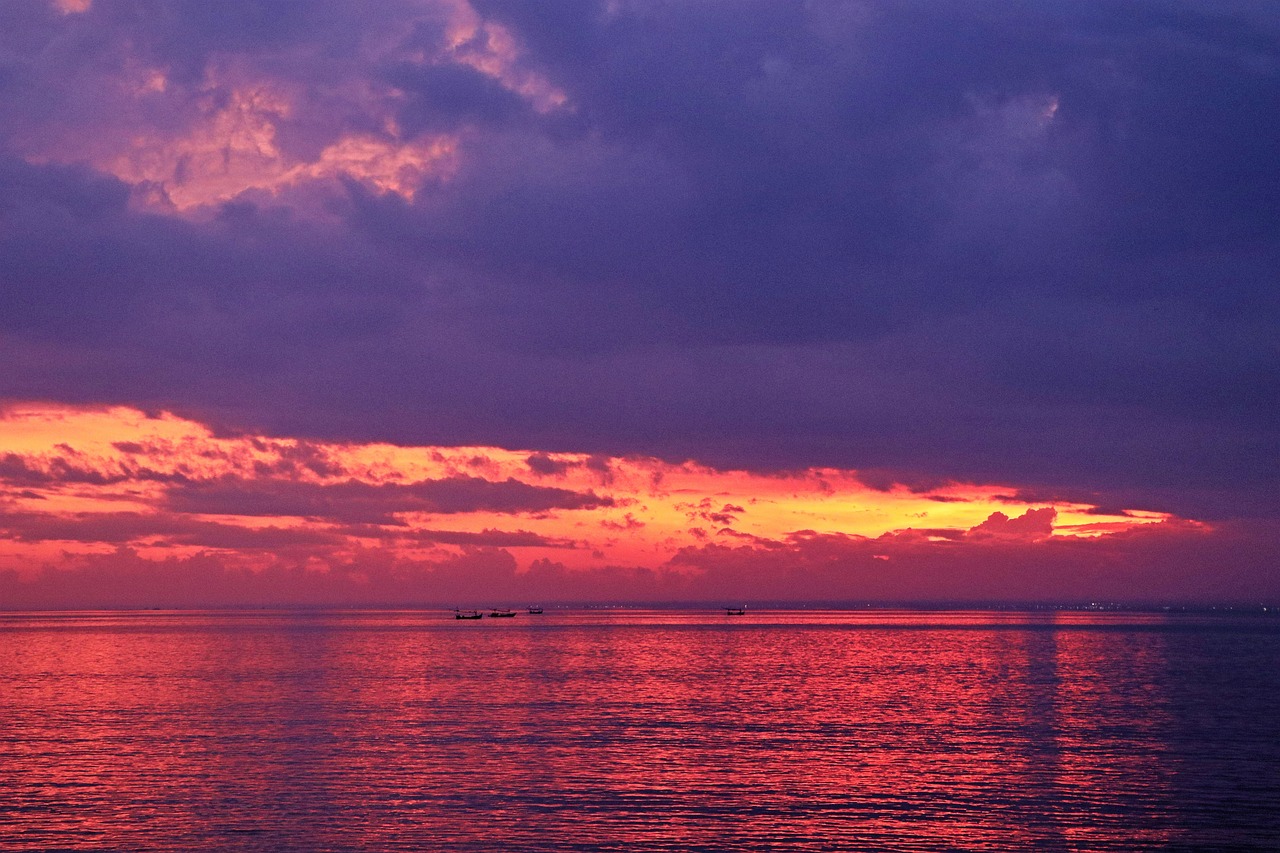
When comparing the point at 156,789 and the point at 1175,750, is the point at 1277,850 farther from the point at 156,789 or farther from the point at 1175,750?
the point at 156,789

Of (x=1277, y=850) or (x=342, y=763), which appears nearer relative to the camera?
(x=1277, y=850)

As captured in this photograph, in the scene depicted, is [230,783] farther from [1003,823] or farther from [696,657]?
[696,657]

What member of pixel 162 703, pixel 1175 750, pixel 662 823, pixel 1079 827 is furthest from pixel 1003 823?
pixel 162 703

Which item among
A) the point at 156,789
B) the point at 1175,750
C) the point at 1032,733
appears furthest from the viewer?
the point at 1032,733

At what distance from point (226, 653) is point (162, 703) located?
82.2m

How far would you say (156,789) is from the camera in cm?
5619

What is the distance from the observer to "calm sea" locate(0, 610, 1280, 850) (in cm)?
4781

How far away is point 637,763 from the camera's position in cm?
6325

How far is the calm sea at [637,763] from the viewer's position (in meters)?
47.8

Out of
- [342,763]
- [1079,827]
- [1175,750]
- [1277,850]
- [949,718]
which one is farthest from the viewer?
[949,718]

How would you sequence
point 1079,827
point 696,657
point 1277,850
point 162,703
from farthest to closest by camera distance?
point 696,657
point 162,703
point 1079,827
point 1277,850

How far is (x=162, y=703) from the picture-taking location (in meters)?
95.0

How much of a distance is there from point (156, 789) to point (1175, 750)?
57293 mm

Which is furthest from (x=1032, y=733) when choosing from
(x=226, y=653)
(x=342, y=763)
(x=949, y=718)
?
(x=226, y=653)
